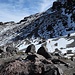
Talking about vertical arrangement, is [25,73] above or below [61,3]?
below

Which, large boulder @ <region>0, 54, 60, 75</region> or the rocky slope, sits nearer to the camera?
large boulder @ <region>0, 54, 60, 75</region>

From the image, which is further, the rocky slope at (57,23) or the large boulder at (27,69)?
the rocky slope at (57,23)

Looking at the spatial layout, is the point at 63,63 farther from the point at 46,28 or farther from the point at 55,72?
the point at 46,28

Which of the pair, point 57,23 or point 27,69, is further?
point 57,23

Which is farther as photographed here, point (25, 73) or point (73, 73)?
point (73, 73)

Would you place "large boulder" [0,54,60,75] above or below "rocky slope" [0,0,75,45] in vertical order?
below

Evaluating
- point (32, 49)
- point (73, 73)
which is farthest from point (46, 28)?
point (73, 73)

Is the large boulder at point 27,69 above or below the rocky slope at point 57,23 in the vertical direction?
below

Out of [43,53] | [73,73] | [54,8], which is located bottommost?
[73,73]

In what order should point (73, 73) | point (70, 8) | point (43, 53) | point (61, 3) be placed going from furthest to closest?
point (61, 3)
point (70, 8)
point (43, 53)
point (73, 73)

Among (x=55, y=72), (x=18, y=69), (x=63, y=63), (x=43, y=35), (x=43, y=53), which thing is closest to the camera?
(x=55, y=72)

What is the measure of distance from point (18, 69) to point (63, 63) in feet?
33.9

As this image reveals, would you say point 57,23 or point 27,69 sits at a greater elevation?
point 57,23

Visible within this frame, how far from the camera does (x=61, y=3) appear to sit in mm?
147750
